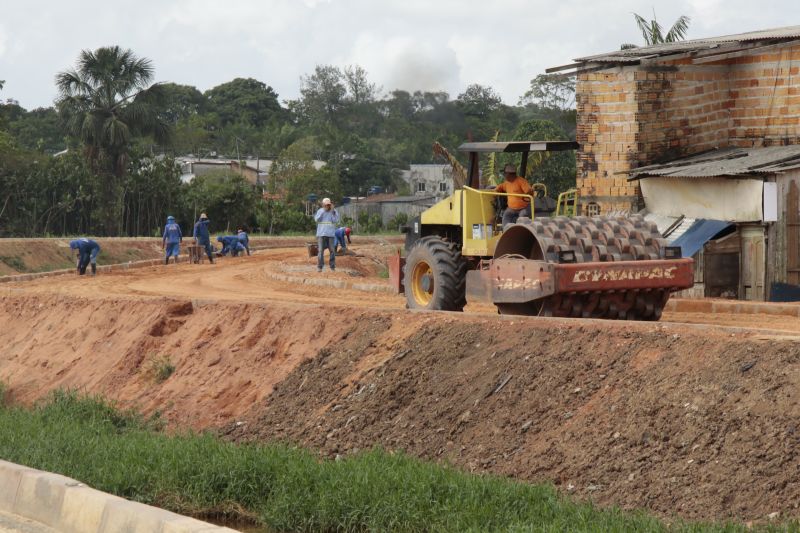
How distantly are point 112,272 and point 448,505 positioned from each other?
922 inches

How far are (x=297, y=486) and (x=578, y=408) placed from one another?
2498 mm

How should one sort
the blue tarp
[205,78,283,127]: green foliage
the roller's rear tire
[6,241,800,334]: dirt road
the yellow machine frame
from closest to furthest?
1. the yellow machine frame
2. the roller's rear tire
3. [6,241,800,334]: dirt road
4. the blue tarp
5. [205,78,283,127]: green foliage

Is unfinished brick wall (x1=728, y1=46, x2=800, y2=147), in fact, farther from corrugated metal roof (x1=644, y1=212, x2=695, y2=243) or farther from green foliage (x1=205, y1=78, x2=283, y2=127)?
green foliage (x1=205, y1=78, x2=283, y2=127)

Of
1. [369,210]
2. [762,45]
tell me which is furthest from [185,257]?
[369,210]

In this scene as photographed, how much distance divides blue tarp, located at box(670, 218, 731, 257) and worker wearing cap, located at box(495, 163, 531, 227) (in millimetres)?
6083

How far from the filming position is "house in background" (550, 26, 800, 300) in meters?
20.9

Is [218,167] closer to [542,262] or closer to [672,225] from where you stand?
[672,225]

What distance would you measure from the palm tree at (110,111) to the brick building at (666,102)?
30136 mm

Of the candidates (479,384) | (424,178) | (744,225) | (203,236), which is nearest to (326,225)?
(203,236)

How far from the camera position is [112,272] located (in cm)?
3116

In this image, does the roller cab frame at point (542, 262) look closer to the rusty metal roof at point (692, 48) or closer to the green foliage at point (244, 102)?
the rusty metal roof at point (692, 48)

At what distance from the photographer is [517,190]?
15680 mm

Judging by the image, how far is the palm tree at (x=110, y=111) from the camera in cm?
4975

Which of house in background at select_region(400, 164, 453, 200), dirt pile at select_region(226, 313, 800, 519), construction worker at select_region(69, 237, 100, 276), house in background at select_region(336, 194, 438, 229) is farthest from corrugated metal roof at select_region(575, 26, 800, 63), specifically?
house in background at select_region(400, 164, 453, 200)
